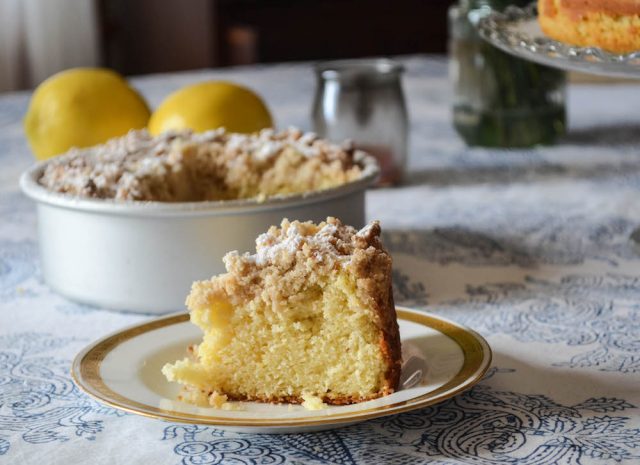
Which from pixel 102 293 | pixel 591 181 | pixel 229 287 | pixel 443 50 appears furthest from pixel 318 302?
pixel 443 50

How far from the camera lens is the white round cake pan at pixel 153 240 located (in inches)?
35.4

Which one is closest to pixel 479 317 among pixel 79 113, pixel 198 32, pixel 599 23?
pixel 599 23

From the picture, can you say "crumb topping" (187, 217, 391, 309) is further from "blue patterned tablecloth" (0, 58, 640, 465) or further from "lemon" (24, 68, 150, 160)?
"lemon" (24, 68, 150, 160)

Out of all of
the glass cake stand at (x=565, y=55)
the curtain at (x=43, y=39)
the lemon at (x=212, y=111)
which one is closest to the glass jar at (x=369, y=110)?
the lemon at (x=212, y=111)

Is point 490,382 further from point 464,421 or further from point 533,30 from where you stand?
point 533,30

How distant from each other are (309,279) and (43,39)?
2.73 meters

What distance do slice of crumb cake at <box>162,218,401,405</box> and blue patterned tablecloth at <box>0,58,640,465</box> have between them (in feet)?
0.13

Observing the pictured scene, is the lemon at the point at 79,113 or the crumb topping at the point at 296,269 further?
the lemon at the point at 79,113

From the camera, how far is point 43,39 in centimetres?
319

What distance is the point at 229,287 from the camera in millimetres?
689

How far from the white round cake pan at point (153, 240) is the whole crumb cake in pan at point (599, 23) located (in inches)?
13.9

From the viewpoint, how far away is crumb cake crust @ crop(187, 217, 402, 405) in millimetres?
678

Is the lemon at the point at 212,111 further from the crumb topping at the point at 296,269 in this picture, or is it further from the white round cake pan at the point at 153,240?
the crumb topping at the point at 296,269

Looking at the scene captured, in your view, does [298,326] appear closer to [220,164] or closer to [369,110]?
[220,164]
